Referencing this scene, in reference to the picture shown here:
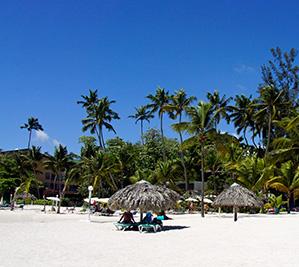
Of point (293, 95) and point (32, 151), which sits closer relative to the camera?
point (293, 95)

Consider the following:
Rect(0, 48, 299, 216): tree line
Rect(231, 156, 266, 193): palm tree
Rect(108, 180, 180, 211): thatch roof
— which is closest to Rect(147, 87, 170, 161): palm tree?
Rect(0, 48, 299, 216): tree line

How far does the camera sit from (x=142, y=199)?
18.3m

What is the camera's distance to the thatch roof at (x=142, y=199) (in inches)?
719

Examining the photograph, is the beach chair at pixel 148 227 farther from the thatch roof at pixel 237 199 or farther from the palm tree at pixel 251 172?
the palm tree at pixel 251 172

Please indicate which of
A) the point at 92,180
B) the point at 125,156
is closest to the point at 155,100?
the point at 125,156

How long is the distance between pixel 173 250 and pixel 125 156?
39815mm

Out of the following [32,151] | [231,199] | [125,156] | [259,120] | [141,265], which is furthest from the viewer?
[32,151]

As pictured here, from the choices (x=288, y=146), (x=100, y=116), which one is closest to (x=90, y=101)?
(x=100, y=116)

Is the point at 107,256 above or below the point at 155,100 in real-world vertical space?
below

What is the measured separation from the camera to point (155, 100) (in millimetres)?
51875

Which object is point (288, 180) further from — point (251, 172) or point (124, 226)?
point (124, 226)

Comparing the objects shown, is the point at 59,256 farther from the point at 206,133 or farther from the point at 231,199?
the point at 206,133

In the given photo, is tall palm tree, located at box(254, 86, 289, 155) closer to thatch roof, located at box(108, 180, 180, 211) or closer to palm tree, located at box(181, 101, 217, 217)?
palm tree, located at box(181, 101, 217, 217)

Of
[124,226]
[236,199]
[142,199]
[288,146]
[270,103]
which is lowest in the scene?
[124,226]
